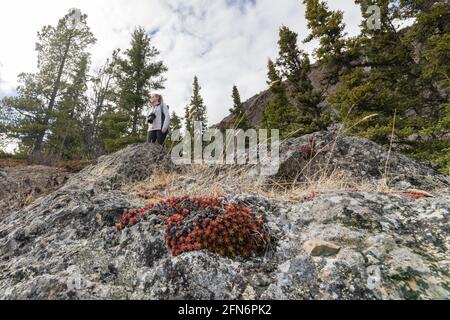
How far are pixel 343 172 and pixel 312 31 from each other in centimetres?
1416

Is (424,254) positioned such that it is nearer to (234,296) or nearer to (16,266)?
(234,296)

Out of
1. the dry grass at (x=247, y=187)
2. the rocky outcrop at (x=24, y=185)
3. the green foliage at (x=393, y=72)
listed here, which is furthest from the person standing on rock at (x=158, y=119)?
the green foliage at (x=393, y=72)

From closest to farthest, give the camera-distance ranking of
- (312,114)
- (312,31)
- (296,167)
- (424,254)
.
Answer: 1. (424,254)
2. (296,167)
3. (312,31)
4. (312,114)

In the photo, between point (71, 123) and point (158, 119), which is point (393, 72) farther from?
point (71, 123)

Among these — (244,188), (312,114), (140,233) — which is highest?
(312,114)

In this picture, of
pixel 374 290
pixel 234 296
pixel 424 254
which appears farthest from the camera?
pixel 424 254

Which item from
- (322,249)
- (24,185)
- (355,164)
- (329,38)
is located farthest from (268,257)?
(329,38)

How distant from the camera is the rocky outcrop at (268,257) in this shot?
175 centimetres

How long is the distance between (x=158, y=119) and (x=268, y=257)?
647 centimetres

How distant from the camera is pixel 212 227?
7.32 feet

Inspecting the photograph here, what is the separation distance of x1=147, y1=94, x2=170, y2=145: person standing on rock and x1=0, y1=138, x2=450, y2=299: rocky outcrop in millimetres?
5091

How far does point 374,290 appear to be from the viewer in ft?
5.36

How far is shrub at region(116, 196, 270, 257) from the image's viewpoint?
7.04 feet
